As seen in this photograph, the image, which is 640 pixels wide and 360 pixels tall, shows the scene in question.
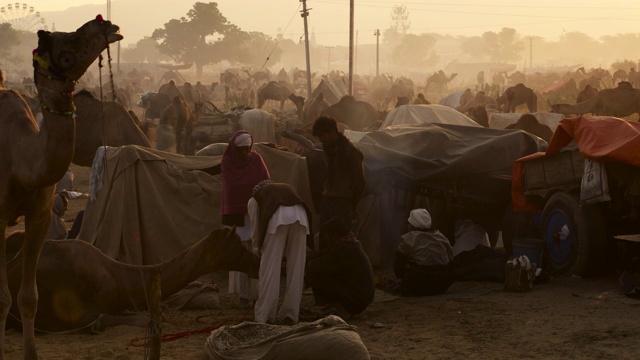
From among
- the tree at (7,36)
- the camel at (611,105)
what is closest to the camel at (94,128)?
the camel at (611,105)

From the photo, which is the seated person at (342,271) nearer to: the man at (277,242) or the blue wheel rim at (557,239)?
the man at (277,242)

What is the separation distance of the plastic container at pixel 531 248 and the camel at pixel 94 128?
5592mm

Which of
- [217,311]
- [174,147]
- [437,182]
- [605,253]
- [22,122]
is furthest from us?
[174,147]

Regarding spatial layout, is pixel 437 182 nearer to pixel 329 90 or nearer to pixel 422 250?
pixel 422 250

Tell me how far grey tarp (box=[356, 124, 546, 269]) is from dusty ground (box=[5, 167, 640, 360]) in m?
1.62

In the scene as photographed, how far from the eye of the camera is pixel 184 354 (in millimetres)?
7500

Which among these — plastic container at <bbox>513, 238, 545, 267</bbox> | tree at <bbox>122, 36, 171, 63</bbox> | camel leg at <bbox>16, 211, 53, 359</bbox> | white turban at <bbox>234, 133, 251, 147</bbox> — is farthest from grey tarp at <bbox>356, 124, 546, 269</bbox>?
tree at <bbox>122, 36, 171, 63</bbox>

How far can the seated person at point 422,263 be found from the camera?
9.57 meters

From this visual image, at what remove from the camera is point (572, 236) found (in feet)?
33.4

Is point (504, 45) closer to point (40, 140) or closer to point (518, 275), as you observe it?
point (518, 275)

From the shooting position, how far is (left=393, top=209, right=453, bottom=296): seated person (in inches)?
377

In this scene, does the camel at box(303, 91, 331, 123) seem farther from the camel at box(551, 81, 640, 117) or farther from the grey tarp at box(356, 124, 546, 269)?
the grey tarp at box(356, 124, 546, 269)

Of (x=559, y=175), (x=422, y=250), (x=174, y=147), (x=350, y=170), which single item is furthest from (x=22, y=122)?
(x=174, y=147)

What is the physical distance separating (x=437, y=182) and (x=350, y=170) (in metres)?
2.65
